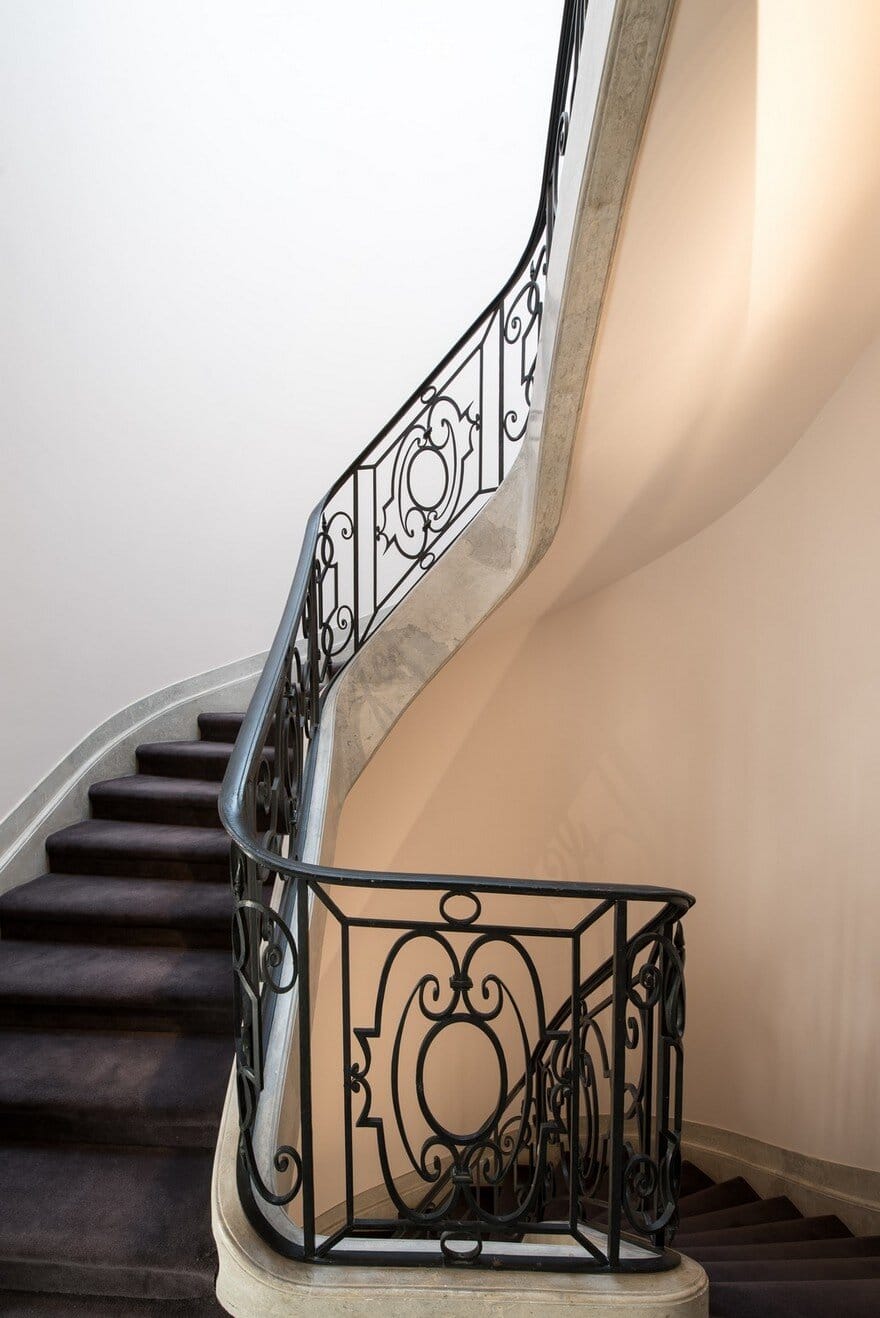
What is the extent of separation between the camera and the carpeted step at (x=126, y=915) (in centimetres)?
310

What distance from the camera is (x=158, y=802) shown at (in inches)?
153

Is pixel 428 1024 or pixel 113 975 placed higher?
pixel 113 975

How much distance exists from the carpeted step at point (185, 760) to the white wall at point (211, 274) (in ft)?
1.10

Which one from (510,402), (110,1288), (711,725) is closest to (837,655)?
(711,725)

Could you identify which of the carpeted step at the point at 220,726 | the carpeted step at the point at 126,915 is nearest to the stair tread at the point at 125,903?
the carpeted step at the point at 126,915

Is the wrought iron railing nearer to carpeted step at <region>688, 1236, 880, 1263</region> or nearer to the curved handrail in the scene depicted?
the curved handrail

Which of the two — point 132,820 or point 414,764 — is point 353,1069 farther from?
point 414,764

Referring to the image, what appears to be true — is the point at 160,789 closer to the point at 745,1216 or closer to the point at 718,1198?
the point at 745,1216

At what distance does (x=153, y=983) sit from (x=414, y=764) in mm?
2188

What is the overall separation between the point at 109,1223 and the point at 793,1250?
2658 millimetres

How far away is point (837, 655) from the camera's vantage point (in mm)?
4047

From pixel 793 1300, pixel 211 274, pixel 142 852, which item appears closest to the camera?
pixel 793 1300

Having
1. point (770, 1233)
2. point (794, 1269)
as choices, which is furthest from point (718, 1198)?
point (794, 1269)

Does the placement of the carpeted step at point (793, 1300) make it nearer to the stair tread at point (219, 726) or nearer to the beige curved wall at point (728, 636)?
the beige curved wall at point (728, 636)
